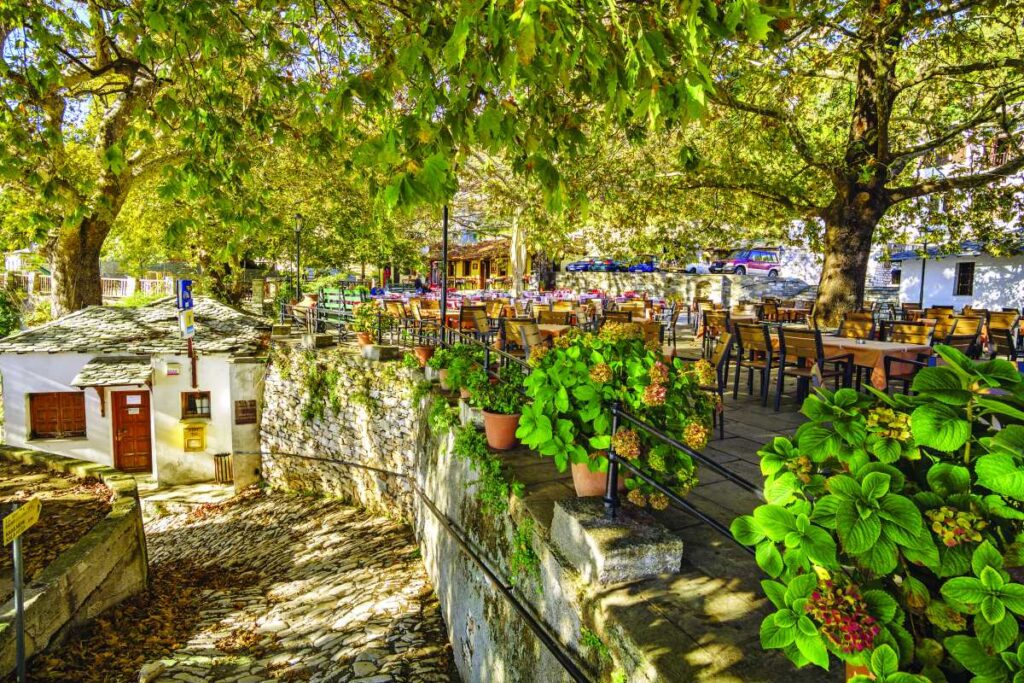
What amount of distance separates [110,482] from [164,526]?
2.81 m

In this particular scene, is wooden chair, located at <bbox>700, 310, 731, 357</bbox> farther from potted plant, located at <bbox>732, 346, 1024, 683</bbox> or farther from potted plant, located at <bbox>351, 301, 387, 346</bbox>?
potted plant, located at <bbox>732, 346, 1024, 683</bbox>

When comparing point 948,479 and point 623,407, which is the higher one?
point 948,479

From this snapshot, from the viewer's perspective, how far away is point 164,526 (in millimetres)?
12719

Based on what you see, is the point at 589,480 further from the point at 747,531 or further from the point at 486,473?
the point at 747,531

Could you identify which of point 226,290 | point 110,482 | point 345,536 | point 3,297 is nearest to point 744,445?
point 345,536

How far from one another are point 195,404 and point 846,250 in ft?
50.8

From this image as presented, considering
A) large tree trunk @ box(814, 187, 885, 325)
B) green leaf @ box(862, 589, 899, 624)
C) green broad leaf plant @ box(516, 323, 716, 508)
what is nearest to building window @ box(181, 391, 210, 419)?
green broad leaf plant @ box(516, 323, 716, 508)

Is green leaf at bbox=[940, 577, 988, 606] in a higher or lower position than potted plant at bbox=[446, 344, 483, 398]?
higher

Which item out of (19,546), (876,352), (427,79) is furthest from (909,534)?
(19,546)

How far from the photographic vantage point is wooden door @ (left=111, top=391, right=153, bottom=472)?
15.6 metres

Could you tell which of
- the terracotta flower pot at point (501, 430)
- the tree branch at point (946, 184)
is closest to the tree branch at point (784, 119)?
the tree branch at point (946, 184)

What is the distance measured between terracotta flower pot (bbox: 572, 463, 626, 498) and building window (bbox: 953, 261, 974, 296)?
25.7 meters

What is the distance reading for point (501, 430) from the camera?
4.93m

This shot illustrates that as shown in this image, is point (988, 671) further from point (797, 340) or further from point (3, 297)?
point (3, 297)
